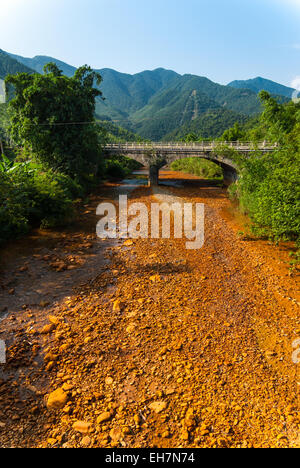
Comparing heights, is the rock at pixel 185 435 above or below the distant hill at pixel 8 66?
below

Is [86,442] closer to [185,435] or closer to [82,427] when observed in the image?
[82,427]

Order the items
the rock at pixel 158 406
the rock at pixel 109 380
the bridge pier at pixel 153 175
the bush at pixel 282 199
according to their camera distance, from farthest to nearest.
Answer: the bridge pier at pixel 153 175
the bush at pixel 282 199
the rock at pixel 109 380
the rock at pixel 158 406

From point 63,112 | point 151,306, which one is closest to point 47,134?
point 63,112

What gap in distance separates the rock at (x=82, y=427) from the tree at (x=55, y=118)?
876 inches

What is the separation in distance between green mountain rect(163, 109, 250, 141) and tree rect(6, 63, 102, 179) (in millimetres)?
117181

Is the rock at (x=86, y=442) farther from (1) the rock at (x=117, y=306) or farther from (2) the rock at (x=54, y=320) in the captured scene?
(1) the rock at (x=117, y=306)

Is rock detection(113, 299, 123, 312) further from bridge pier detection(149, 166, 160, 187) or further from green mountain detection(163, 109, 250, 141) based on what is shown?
green mountain detection(163, 109, 250, 141)

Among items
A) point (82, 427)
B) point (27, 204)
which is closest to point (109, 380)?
point (82, 427)

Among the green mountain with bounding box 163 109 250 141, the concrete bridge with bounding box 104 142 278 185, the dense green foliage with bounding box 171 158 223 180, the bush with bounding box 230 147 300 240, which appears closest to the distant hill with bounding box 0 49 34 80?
the green mountain with bounding box 163 109 250 141

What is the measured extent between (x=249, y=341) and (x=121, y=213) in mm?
15479

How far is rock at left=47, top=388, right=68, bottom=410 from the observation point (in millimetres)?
4725

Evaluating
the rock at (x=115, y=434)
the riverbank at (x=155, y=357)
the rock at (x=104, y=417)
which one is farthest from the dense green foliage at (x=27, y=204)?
the rock at (x=115, y=434)
